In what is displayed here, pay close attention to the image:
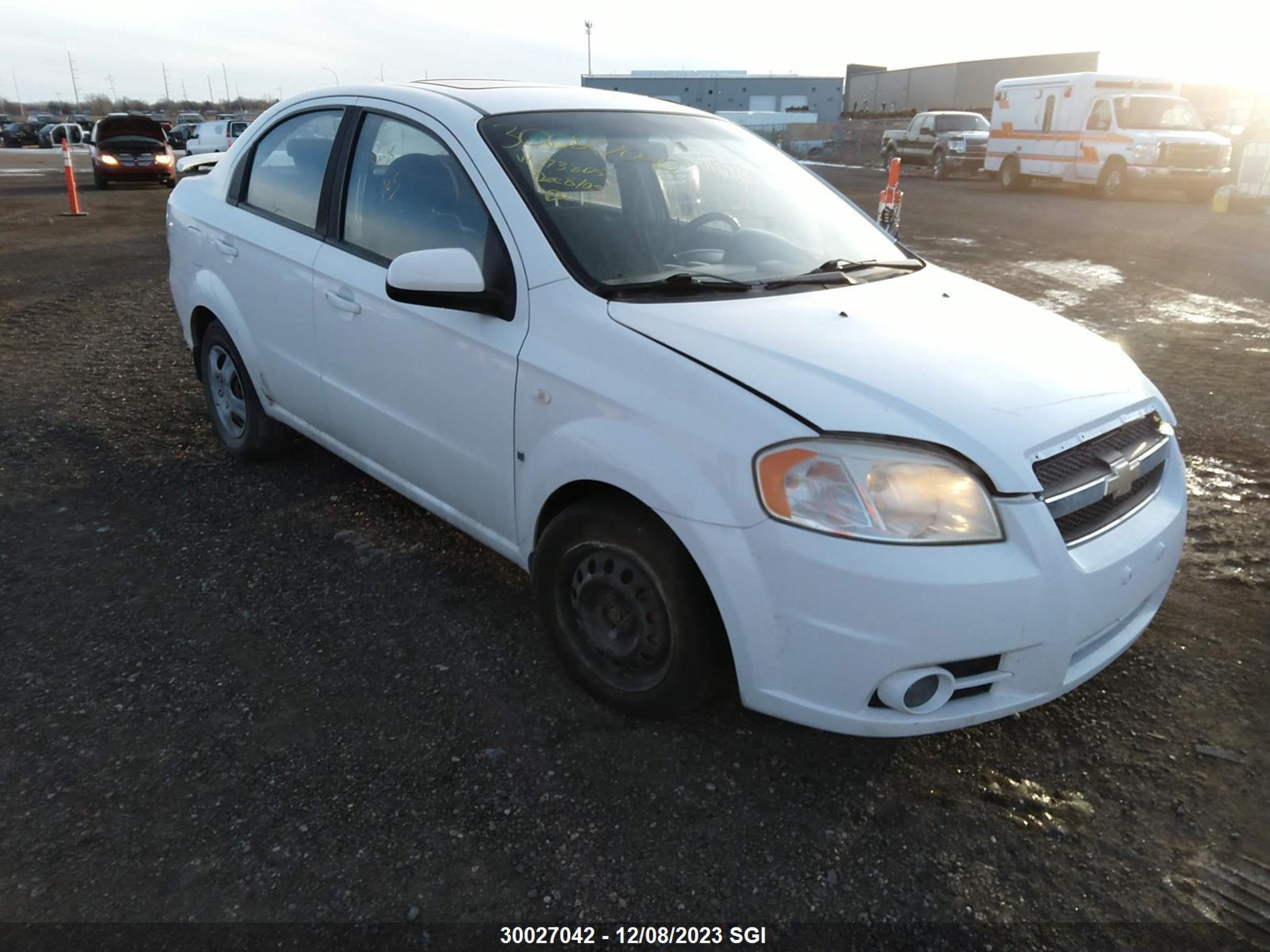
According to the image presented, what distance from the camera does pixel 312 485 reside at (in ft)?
14.9

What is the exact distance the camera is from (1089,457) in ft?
8.15

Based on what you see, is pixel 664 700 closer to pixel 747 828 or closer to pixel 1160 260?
pixel 747 828

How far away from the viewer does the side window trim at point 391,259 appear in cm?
286

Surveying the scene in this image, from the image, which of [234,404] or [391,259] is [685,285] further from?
[234,404]

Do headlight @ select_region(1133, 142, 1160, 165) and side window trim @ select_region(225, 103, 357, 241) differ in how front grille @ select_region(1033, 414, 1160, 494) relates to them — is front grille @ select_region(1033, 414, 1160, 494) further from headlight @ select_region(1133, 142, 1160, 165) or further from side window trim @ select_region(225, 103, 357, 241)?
headlight @ select_region(1133, 142, 1160, 165)

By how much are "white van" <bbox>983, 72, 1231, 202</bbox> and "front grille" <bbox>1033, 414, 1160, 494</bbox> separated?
65.2ft

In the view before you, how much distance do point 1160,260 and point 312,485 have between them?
435 inches

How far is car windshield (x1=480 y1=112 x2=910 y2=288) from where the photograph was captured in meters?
2.99

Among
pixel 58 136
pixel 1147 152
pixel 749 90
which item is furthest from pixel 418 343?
pixel 749 90

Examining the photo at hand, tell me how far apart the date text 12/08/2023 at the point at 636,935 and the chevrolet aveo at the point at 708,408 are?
52cm

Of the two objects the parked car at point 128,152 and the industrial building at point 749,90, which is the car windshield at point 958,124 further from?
the industrial building at point 749,90

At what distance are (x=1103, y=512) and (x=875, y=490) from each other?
0.70m

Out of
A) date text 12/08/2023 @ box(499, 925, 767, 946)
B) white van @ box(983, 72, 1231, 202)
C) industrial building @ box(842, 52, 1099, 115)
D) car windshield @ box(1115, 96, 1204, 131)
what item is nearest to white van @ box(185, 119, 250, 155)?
white van @ box(983, 72, 1231, 202)

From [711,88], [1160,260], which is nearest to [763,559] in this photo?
[1160,260]
